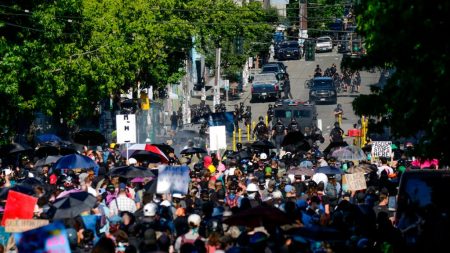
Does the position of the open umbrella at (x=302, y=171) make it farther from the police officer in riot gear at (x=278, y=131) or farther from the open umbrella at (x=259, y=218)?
the police officer in riot gear at (x=278, y=131)

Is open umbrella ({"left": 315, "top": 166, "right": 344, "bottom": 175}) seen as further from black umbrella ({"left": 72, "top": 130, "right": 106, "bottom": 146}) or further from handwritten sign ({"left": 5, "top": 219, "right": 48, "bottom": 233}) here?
black umbrella ({"left": 72, "top": 130, "right": 106, "bottom": 146})

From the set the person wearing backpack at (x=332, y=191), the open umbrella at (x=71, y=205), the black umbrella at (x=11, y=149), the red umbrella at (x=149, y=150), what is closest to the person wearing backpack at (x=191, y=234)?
Result: the open umbrella at (x=71, y=205)

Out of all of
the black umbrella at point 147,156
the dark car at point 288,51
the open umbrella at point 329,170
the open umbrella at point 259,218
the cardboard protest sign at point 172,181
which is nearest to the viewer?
the open umbrella at point 259,218

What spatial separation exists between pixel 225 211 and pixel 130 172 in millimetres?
7625

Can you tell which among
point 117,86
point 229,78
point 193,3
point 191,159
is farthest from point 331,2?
point 191,159

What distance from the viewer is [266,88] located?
76938mm

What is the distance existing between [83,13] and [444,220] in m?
39.6

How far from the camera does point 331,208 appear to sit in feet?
90.3

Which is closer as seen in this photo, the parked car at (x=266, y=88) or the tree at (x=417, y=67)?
the tree at (x=417, y=67)

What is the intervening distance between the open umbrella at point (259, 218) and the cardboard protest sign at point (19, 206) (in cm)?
430

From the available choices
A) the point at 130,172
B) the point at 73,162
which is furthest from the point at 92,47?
the point at 130,172

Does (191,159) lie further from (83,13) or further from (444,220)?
(444,220)

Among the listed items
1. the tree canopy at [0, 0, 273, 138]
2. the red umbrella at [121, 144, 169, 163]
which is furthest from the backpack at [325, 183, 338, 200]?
the tree canopy at [0, 0, 273, 138]

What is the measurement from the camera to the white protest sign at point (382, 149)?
126 ft
